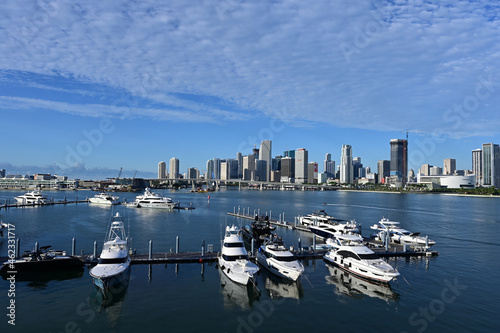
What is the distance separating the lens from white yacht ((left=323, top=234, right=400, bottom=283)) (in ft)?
101

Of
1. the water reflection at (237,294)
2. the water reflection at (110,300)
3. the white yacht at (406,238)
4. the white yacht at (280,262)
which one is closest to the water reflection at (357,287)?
the white yacht at (280,262)

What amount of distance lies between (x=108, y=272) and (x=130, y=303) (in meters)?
3.74

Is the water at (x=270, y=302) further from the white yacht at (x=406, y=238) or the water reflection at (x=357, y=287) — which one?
the white yacht at (x=406, y=238)

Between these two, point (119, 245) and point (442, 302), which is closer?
point (442, 302)

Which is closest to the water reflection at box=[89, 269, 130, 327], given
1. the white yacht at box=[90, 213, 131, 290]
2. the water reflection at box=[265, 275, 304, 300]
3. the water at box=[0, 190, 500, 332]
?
the water at box=[0, 190, 500, 332]

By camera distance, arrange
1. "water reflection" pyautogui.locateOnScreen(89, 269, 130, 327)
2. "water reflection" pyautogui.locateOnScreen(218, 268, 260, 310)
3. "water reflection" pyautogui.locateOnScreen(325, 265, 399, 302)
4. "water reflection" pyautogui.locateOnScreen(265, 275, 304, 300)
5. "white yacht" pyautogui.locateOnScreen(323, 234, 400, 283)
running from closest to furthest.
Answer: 1. "water reflection" pyautogui.locateOnScreen(89, 269, 130, 327)
2. "water reflection" pyautogui.locateOnScreen(218, 268, 260, 310)
3. "water reflection" pyautogui.locateOnScreen(265, 275, 304, 300)
4. "water reflection" pyautogui.locateOnScreen(325, 265, 399, 302)
5. "white yacht" pyautogui.locateOnScreen(323, 234, 400, 283)

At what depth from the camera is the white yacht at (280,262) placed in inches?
1220

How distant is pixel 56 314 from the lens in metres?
23.5

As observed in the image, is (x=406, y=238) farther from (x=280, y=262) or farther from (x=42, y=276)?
(x=42, y=276)

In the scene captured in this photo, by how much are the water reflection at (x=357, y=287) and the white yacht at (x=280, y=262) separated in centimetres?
378

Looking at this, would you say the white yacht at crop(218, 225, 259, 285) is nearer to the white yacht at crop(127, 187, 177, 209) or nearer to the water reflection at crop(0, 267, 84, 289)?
the water reflection at crop(0, 267, 84, 289)

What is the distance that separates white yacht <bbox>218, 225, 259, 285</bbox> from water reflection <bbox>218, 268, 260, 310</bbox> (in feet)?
1.76

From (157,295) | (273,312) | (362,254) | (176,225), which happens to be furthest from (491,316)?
(176,225)

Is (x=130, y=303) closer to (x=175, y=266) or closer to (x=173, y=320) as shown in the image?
(x=173, y=320)
